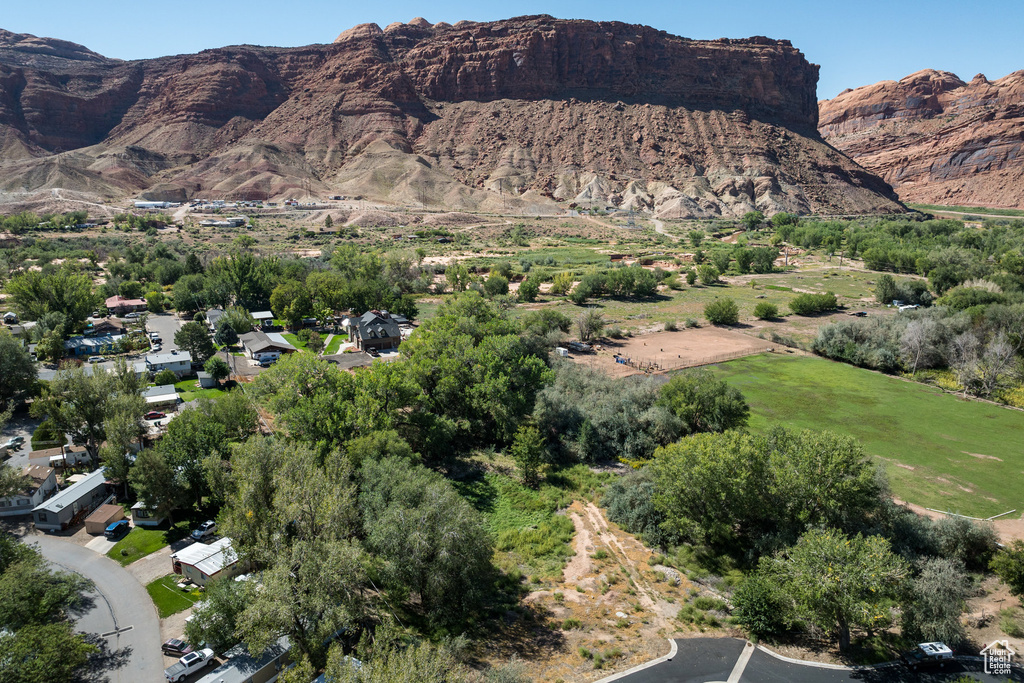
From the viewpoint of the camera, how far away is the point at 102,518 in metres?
24.4

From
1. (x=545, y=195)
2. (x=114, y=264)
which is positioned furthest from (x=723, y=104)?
(x=114, y=264)

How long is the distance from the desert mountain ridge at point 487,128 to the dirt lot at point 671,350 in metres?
110

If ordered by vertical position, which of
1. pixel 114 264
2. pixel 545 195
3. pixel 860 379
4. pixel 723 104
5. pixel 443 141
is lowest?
pixel 860 379

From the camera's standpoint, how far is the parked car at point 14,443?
30.4m

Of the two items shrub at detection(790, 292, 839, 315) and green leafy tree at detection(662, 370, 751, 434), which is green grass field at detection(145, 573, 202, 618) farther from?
shrub at detection(790, 292, 839, 315)

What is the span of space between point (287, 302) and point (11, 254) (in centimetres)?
5466

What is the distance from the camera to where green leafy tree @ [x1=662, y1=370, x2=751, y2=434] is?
3288 centimetres

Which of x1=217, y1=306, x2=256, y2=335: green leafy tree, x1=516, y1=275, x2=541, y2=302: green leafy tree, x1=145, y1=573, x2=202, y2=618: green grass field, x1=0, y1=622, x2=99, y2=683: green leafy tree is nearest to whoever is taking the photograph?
x1=0, y1=622, x2=99, y2=683: green leafy tree

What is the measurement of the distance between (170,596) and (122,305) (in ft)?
178

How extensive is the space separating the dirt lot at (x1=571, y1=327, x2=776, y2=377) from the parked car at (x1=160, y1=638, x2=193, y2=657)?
3442 centimetres

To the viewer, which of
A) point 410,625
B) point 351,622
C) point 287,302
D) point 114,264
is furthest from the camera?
point 114,264

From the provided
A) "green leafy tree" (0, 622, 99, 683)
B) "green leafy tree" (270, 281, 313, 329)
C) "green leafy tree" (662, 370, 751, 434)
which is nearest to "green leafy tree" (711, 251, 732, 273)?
"green leafy tree" (662, 370, 751, 434)

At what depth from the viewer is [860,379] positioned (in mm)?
44531

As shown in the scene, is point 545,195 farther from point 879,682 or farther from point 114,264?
point 879,682
